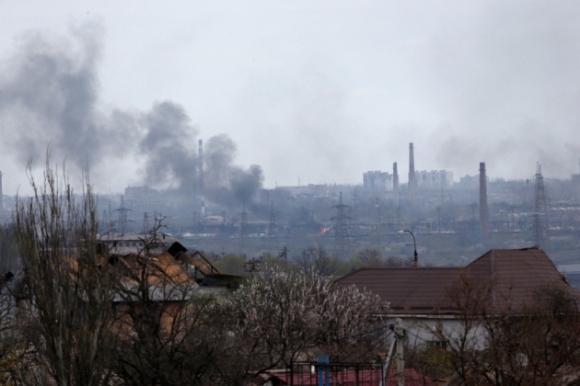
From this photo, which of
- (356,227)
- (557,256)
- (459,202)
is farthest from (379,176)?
(557,256)

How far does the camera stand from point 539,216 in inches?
3388

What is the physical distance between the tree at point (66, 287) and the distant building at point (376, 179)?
544ft

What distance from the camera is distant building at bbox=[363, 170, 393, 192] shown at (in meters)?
174

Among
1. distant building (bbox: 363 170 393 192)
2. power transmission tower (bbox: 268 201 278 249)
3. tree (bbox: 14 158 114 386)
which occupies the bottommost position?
power transmission tower (bbox: 268 201 278 249)

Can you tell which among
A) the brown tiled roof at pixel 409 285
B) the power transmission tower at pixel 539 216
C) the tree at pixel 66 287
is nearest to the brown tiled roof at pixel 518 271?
the brown tiled roof at pixel 409 285

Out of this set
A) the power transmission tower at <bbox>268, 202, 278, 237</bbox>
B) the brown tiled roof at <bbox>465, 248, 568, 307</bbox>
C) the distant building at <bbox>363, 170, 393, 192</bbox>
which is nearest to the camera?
the brown tiled roof at <bbox>465, 248, 568, 307</bbox>

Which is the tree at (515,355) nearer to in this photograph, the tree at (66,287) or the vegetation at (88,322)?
the vegetation at (88,322)

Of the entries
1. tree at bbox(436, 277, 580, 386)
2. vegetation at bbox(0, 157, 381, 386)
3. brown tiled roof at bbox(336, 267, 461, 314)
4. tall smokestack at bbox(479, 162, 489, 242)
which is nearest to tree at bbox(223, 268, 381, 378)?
brown tiled roof at bbox(336, 267, 461, 314)

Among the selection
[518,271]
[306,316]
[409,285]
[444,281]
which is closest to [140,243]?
[306,316]

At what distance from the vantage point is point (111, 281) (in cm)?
792

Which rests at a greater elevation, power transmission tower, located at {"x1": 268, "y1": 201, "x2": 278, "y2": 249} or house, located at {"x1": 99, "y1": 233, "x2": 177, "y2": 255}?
house, located at {"x1": 99, "y1": 233, "x2": 177, "y2": 255}

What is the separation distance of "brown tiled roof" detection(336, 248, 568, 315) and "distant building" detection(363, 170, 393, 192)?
151045 millimetres

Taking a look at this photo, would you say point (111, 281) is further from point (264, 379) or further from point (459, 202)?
point (459, 202)

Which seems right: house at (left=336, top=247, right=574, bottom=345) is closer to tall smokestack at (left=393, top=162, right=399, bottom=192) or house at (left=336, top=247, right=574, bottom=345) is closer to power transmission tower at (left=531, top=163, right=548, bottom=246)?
power transmission tower at (left=531, top=163, right=548, bottom=246)
